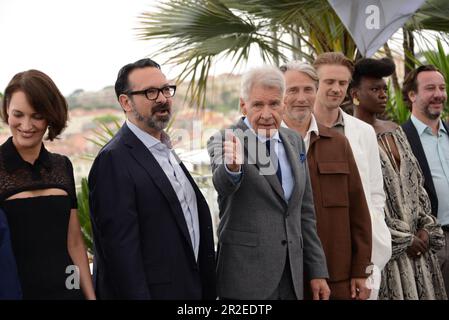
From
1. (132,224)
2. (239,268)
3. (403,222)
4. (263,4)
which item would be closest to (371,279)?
(403,222)

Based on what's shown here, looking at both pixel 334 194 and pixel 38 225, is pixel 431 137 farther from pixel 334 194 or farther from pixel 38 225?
pixel 38 225

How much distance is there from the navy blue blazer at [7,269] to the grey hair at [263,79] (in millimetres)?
1137

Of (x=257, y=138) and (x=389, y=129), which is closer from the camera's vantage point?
(x=257, y=138)

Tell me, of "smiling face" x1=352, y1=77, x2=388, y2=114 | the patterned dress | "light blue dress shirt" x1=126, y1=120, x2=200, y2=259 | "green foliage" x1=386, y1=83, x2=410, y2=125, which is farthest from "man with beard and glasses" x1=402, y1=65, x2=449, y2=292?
"light blue dress shirt" x1=126, y1=120, x2=200, y2=259

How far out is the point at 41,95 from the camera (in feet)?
8.43

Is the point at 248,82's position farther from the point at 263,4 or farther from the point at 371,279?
the point at 263,4

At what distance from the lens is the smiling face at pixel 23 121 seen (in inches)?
101

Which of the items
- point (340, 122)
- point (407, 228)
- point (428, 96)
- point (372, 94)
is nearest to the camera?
point (340, 122)

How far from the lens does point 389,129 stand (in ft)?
13.5

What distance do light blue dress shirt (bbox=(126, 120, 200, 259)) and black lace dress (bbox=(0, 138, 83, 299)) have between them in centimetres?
36

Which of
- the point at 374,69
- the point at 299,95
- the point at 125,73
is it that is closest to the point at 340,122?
the point at 299,95

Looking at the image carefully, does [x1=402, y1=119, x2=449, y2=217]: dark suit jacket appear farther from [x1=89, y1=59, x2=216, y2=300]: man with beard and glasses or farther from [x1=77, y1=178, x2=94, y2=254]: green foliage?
[x1=77, y1=178, x2=94, y2=254]: green foliage

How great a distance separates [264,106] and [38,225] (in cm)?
105

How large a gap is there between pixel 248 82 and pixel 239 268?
79 centimetres
